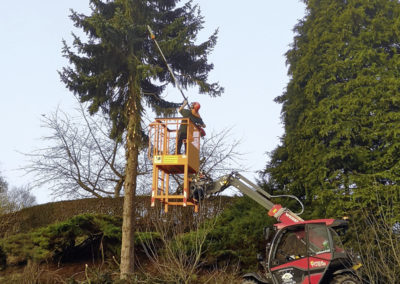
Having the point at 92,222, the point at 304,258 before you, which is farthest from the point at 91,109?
the point at 304,258

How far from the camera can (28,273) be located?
12242mm

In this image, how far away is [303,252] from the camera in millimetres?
10227

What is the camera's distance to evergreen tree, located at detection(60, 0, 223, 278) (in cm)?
1391

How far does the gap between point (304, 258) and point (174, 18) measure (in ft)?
31.0

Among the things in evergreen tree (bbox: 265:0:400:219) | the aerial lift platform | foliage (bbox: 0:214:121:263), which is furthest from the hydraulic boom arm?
foliage (bbox: 0:214:121:263)

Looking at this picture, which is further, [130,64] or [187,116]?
[130,64]

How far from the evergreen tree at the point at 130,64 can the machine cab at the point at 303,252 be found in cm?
481

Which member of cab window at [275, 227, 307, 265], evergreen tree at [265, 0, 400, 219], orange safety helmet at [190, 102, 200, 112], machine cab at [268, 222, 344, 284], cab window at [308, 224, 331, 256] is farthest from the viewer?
evergreen tree at [265, 0, 400, 219]

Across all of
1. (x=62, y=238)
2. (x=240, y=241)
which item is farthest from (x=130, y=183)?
(x=240, y=241)

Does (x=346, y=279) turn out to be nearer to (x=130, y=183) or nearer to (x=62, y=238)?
(x=130, y=183)

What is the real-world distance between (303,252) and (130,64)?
752cm

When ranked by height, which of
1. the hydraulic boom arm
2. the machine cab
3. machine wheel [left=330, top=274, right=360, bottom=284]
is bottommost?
machine wheel [left=330, top=274, right=360, bottom=284]

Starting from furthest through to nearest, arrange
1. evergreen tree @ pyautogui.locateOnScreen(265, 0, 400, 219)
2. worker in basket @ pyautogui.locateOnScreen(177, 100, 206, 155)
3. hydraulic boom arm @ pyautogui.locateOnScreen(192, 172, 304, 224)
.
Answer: evergreen tree @ pyautogui.locateOnScreen(265, 0, 400, 219)
worker in basket @ pyautogui.locateOnScreen(177, 100, 206, 155)
hydraulic boom arm @ pyautogui.locateOnScreen(192, 172, 304, 224)

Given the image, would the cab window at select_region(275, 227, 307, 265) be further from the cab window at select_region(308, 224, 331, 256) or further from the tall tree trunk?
the tall tree trunk
